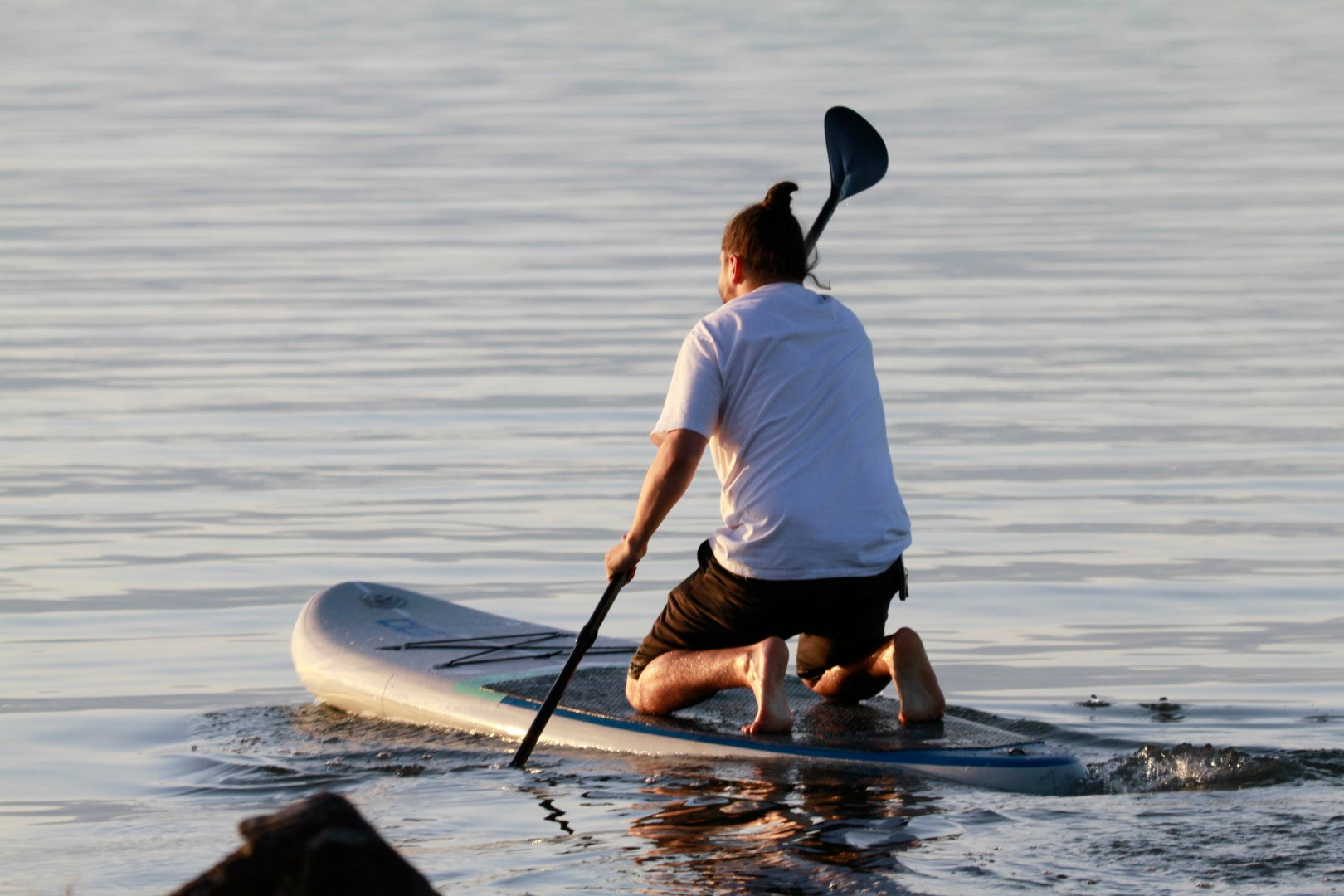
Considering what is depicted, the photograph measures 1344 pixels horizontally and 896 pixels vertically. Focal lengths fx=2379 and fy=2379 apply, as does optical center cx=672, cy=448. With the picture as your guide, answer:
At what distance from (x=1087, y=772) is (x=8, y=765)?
2940 millimetres

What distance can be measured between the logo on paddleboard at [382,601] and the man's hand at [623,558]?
1.74 m

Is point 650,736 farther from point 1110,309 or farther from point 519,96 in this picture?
point 519,96

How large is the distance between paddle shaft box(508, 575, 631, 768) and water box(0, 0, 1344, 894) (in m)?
0.07

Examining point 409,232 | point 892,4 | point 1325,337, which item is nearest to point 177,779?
point 1325,337

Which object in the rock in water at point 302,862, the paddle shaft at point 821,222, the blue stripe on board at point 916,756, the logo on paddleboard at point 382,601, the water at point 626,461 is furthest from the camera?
the logo on paddleboard at point 382,601

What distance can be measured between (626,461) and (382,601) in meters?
2.87

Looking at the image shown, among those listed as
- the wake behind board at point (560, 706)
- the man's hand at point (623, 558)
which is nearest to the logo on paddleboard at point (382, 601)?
the wake behind board at point (560, 706)

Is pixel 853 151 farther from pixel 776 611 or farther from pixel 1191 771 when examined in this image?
pixel 1191 771

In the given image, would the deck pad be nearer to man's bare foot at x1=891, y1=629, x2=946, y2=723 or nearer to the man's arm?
man's bare foot at x1=891, y1=629, x2=946, y2=723

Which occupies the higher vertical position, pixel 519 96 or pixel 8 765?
pixel 519 96

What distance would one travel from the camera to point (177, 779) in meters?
6.37

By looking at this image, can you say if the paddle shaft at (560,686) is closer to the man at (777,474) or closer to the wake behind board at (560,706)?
the wake behind board at (560,706)

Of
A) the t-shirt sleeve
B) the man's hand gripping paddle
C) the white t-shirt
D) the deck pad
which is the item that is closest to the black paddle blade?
the man's hand gripping paddle

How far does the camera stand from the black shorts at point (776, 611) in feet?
19.4
